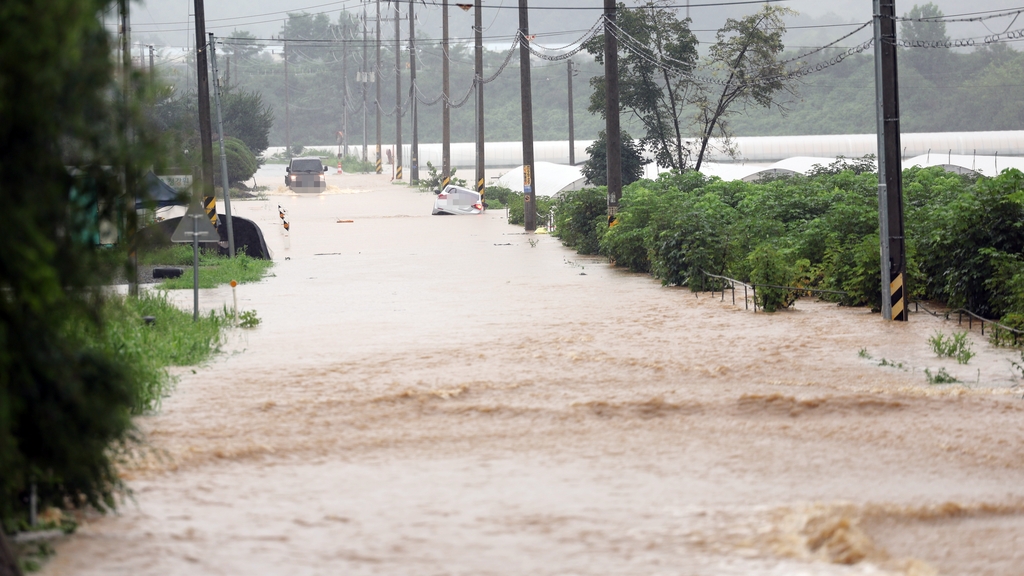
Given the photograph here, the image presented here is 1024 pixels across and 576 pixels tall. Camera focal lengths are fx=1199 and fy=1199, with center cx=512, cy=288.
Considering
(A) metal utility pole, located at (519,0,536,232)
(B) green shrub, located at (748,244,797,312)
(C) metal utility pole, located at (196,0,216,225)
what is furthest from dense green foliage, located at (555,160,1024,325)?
(C) metal utility pole, located at (196,0,216,225)

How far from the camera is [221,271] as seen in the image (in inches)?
943

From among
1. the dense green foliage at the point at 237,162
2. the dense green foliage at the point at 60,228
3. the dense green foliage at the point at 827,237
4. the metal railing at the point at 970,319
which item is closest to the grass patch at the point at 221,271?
the dense green foliage at the point at 827,237

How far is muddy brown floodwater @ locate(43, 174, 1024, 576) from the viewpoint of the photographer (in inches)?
268

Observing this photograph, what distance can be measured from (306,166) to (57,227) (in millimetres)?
62309

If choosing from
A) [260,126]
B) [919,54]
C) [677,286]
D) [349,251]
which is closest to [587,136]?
[919,54]

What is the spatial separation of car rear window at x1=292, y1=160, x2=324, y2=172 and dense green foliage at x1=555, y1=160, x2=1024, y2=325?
126ft

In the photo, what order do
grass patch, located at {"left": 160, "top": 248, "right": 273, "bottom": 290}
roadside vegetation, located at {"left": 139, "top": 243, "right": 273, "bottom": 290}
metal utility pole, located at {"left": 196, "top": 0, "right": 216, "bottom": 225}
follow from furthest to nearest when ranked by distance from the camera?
metal utility pole, located at {"left": 196, "top": 0, "right": 216, "bottom": 225}
roadside vegetation, located at {"left": 139, "top": 243, "right": 273, "bottom": 290}
grass patch, located at {"left": 160, "top": 248, "right": 273, "bottom": 290}

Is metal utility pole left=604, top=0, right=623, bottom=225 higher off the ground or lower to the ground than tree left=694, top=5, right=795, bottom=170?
lower

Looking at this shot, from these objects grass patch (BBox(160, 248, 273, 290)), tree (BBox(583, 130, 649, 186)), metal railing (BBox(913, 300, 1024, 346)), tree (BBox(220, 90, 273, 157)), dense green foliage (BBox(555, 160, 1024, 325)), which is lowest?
metal railing (BBox(913, 300, 1024, 346))

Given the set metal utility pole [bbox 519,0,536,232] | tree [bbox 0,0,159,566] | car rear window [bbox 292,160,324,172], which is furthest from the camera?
car rear window [bbox 292,160,324,172]

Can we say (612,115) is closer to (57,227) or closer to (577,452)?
(577,452)

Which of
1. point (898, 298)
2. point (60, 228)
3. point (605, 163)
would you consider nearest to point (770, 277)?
point (898, 298)

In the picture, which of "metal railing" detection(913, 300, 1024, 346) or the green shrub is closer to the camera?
"metal railing" detection(913, 300, 1024, 346)

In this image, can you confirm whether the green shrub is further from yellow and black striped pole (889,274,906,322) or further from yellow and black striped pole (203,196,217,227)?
yellow and black striped pole (203,196,217,227)
